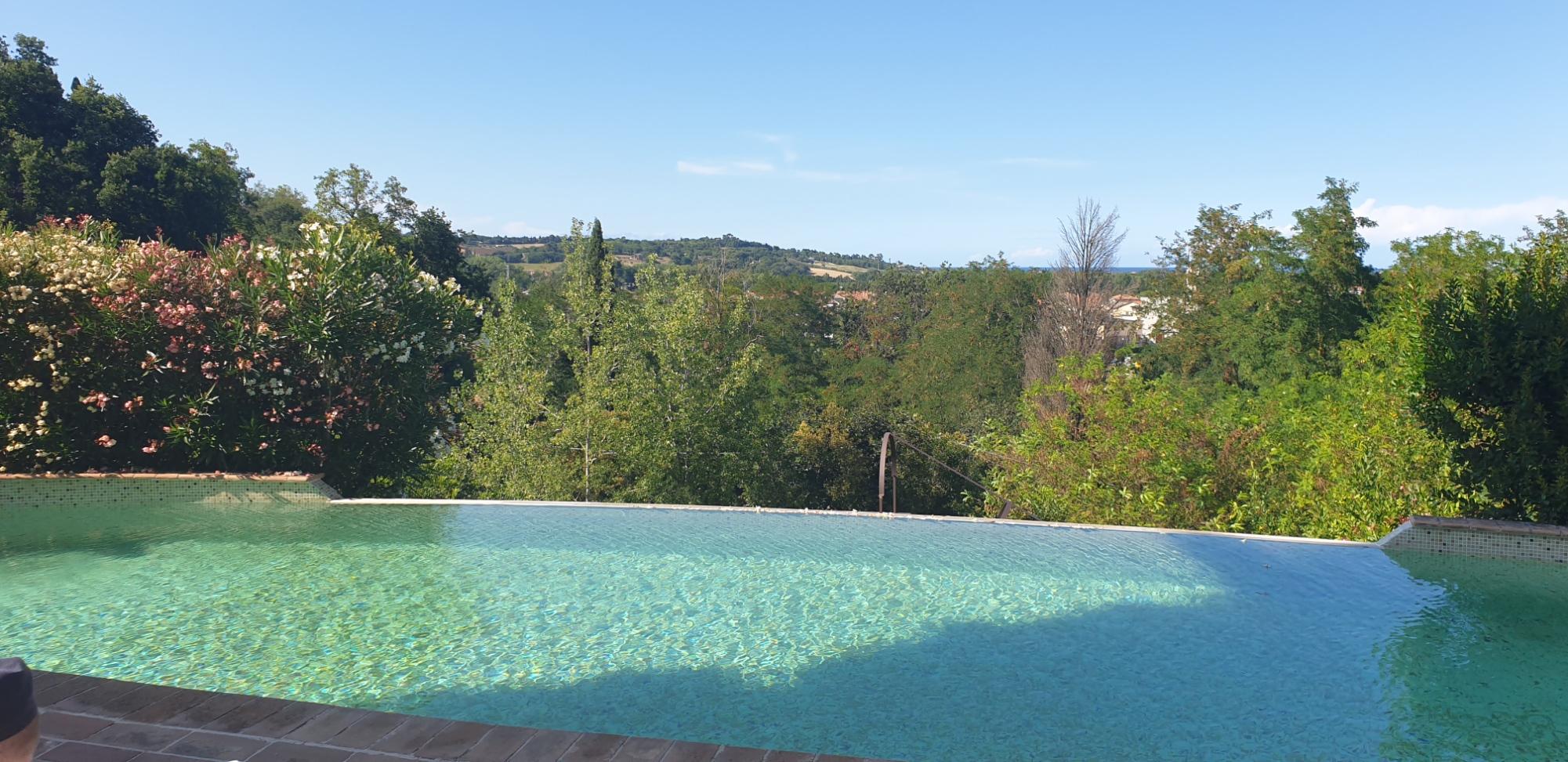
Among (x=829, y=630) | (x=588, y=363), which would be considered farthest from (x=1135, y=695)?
(x=588, y=363)

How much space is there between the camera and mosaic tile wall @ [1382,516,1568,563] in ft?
23.4

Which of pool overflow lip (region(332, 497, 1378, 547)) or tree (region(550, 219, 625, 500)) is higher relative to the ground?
tree (region(550, 219, 625, 500))

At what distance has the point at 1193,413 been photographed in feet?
41.7

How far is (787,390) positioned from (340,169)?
671 inches

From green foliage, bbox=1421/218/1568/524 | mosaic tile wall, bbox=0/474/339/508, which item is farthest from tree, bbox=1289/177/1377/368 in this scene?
mosaic tile wall, bbox=0/474/339/508

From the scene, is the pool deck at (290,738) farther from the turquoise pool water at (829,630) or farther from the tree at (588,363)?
the tree at (588,363)

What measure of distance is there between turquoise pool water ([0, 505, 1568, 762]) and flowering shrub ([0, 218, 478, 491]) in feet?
2.78

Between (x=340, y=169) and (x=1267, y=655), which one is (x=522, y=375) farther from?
(x=340, y=169)

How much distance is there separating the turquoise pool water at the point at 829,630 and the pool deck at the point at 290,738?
744mm

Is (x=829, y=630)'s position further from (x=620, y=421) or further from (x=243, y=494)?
(x=620, y=421)

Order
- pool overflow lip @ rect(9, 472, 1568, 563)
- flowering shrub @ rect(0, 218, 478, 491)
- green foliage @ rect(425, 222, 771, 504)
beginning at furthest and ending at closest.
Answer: green foliage @ rect(425, 222, 771, 504)
flowering shrub @ rect(0, 218, 478, 491)
pool overflow lip @ rect(9, 472, 1568, 563)

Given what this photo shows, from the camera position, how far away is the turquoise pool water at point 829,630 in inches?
175

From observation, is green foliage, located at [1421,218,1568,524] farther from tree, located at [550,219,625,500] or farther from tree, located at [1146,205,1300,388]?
tree, located at [1146,205,1300,388]

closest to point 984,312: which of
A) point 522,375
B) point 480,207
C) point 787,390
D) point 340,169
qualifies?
point 787,390
